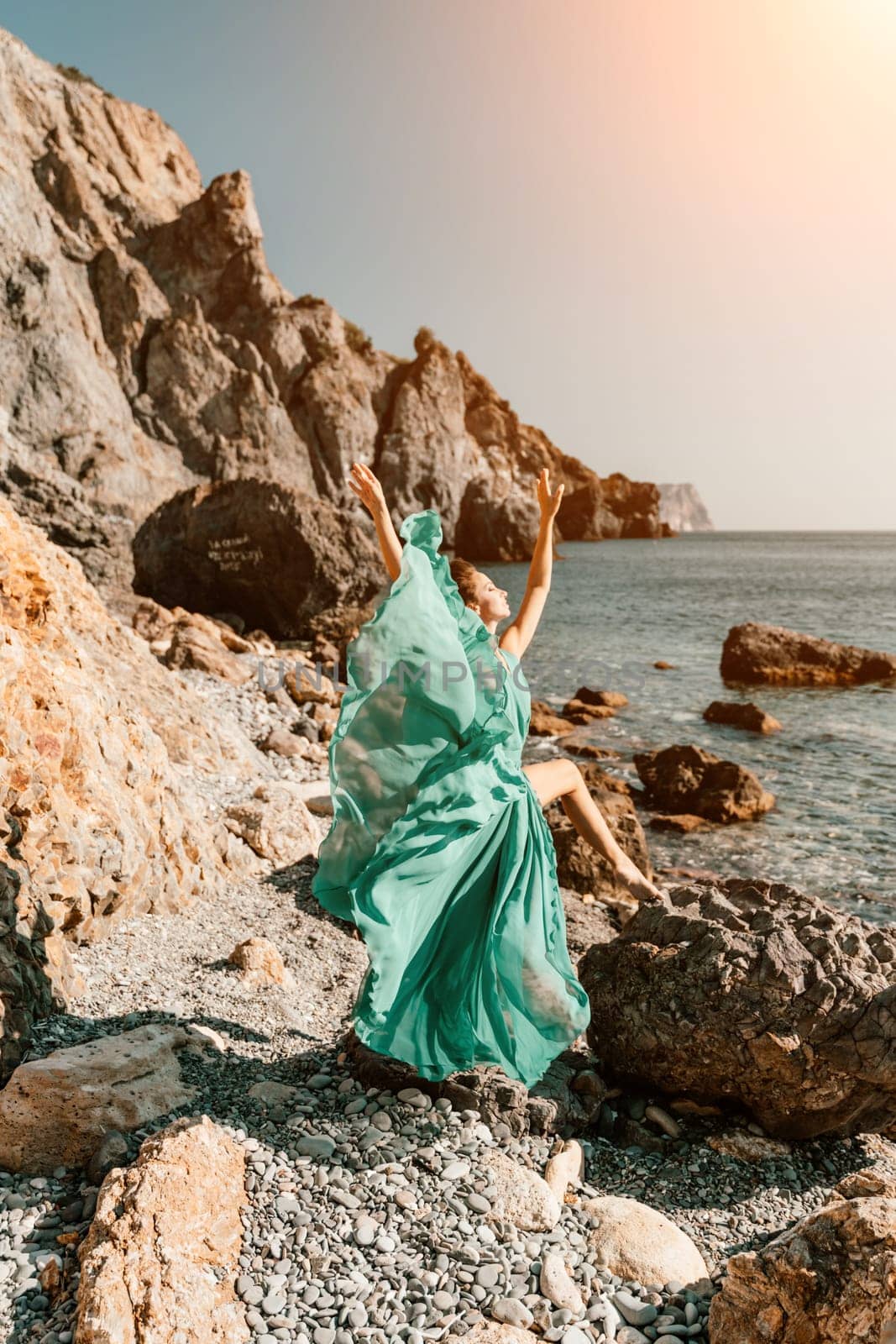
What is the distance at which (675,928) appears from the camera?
416 centimetres

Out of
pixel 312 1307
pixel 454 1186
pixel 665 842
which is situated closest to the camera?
pixel 312 1307

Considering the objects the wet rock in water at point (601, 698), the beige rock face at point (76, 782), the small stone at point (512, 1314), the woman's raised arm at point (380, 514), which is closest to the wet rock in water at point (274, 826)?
the beige rock face at point (76, 782)

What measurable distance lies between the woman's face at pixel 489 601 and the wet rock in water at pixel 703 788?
7538mm

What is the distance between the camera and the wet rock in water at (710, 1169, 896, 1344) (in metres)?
2.36

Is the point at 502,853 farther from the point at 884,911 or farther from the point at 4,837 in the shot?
the point at 884,911

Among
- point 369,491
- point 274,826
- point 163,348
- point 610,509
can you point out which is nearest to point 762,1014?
point 369,491

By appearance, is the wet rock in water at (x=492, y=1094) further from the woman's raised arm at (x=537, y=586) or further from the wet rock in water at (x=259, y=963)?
the woman's raised arm at (x=537, y=586)

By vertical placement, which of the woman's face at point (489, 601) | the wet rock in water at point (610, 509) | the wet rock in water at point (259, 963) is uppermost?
the wet rock in water at point (610, 509)

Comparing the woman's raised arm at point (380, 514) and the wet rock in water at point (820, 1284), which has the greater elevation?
the woman's raised arm at point (380, 514)

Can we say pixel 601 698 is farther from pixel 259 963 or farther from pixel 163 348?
pixel 163 348

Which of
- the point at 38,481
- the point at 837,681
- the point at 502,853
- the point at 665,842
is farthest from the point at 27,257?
the point at 502,853

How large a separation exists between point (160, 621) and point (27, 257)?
141ft

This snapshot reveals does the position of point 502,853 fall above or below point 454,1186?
above

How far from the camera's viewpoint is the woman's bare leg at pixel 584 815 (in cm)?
446
